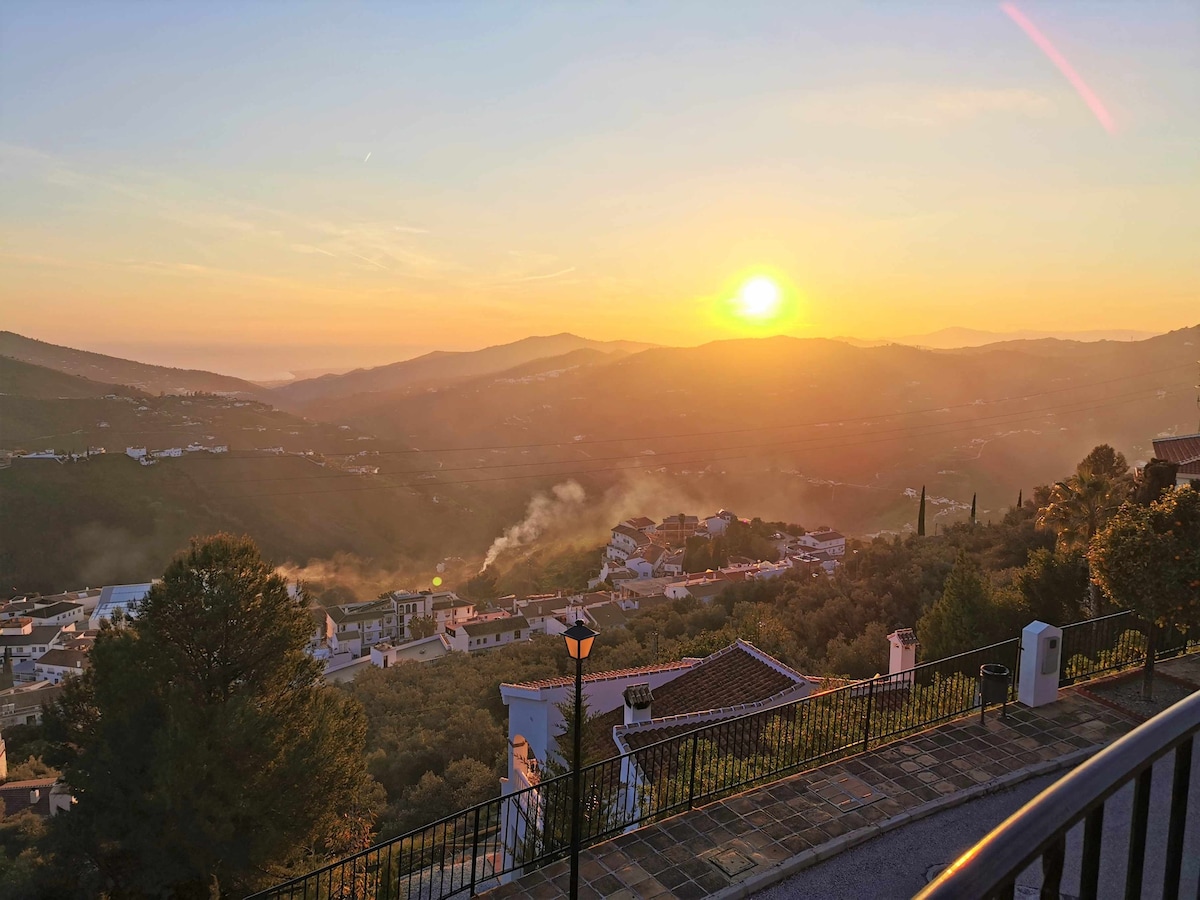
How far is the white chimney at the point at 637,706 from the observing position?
40.3 ft

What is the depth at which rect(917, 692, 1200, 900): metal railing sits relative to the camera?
103 centimetres

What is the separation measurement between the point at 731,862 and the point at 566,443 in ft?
449

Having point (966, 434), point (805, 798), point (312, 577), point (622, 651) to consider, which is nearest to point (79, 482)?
point (312, 577)

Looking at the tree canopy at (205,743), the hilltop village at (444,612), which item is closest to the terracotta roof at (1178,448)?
the hilltop village at (444,612)

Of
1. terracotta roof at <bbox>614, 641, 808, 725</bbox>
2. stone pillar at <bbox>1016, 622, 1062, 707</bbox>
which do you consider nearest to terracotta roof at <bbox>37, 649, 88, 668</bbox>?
terracotta roof at <bbox>614, 641, 808, 725</bbox>

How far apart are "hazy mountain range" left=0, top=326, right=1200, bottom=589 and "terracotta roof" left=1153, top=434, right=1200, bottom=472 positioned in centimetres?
5400

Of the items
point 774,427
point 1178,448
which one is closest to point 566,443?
point 774,427

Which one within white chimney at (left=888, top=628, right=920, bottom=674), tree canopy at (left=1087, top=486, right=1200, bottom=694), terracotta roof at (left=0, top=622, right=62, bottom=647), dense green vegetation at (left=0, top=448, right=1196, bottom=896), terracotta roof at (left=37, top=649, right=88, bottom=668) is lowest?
terracotta roof at (left=37, top=649, right=88, bottom=668)

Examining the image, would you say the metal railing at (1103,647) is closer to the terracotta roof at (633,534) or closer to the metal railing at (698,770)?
the metal railing at (698,770)

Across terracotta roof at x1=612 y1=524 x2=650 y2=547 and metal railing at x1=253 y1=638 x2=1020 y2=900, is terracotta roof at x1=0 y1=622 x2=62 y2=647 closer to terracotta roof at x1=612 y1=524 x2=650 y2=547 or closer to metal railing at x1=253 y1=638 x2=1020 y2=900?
terracotta roof at x1=612 y1=524 x2=650 y2=547

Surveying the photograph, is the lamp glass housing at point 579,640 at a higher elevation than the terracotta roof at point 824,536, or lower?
higher

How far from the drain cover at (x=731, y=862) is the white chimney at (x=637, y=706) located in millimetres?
5863

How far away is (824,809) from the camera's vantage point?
22.9 ft

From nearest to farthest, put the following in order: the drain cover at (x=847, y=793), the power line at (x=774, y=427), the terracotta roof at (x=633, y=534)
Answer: the drain cover at (x=847, y=793)
the terracotta roof at (x=633, y=534)
the power line at (x=774, y=427)
